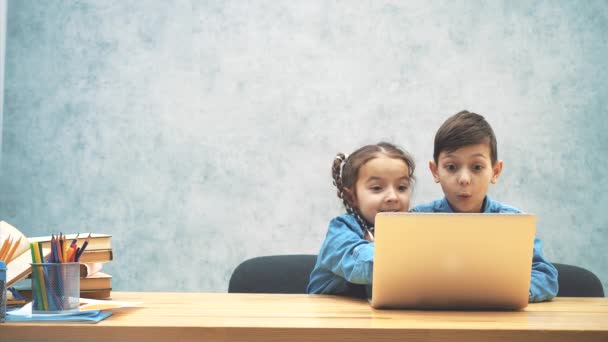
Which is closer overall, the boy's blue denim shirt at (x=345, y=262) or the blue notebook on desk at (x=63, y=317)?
the blue notebook on desk at (x=63, y=317)

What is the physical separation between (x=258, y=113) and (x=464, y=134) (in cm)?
142

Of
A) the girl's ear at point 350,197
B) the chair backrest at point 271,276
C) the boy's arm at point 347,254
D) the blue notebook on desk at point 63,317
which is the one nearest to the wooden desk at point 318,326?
the blue notebook on desk at point 63,317

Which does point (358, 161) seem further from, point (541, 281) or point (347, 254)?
point (541, 281)

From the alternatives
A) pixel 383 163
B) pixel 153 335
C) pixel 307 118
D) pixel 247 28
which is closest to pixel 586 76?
pixel 307 118

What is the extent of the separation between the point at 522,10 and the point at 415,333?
234 cm

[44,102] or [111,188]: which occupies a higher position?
[44,102]

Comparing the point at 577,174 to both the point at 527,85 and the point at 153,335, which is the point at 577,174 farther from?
the point at 153,335

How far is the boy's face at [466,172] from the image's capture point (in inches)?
61.6

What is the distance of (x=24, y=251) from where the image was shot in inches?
47.2

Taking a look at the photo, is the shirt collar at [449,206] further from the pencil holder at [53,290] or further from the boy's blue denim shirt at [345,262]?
the pencil holder at [53,290]

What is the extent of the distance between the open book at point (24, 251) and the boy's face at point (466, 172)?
0.82 meters

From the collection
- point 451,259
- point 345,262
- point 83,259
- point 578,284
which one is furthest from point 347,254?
point 578,284

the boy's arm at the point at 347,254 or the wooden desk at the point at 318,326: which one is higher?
the boy's arm at the point at 347,254

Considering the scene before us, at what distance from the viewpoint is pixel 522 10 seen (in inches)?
113
